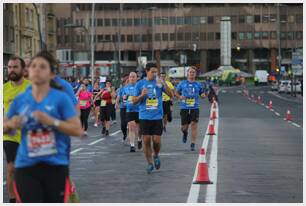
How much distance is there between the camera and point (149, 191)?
37.1ft

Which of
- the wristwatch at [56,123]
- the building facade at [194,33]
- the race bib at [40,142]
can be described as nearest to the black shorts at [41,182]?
the race bib at [40,142]

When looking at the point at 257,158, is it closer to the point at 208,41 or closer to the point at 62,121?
the point at 62,121

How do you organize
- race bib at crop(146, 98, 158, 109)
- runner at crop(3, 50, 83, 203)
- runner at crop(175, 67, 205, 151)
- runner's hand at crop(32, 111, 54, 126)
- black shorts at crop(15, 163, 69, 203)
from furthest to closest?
runner at crop(175, 67, 205, 151)
race bib at crop(146, 98, 158, 109)
black shorts at crop(15, 163, 69, 203)
runner at crop(3, 50, 83, 203)
runner's hand at crop(32, 111, 54, 126)

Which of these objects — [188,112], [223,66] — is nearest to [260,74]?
[223,66]

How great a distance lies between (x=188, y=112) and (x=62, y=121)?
40.3 ft

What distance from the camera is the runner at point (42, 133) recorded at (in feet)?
21.1

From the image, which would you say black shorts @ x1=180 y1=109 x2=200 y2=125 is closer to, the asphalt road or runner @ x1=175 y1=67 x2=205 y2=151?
runner @ x1=175 y1=67 x2=205 y2=151

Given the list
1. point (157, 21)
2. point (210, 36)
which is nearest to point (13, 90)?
point (157, 21)

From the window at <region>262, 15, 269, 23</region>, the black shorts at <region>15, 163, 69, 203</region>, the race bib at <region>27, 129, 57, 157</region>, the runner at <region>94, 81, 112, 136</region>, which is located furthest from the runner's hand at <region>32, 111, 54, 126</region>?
the window at <region>262, 15, 269, 23</region>

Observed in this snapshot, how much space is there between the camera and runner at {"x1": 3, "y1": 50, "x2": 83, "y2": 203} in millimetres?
6434

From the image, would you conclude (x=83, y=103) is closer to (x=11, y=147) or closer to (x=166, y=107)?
(x=166, y=107)

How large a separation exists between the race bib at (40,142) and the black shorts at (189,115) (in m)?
12.1

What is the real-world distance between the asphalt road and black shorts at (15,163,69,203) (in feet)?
12.0

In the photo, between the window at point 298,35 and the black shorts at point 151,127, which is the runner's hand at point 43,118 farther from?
the window at point 298,35
